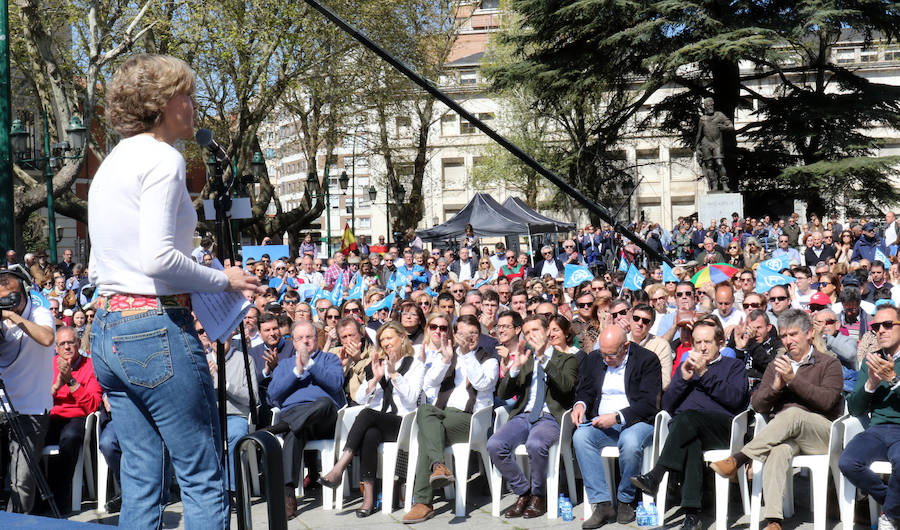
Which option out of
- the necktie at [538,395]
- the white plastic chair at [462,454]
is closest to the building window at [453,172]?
the necktie at [538,395]

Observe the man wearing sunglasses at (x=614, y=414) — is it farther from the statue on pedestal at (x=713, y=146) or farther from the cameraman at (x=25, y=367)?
the statue on pedestal at (x=713, y=146)

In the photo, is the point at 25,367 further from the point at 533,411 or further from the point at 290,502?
the point at 533,411

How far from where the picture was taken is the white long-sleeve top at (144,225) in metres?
2.57

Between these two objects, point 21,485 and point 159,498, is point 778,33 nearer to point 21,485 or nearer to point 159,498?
point 21,485

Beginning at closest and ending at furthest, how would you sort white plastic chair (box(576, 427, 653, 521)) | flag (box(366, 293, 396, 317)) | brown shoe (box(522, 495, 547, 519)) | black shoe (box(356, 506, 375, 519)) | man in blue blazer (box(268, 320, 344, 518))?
1. white plastic chair (box(576, 427, 653, 521))
2. brown shoe (box(522, 495, 547, 519))
3. black shoe (box(356, 506, 375, 519))
4. man in blue blazer (box(268, 320, 344, 518))
5. flag (box(366, 293, 396, 317))

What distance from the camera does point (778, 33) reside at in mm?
24766

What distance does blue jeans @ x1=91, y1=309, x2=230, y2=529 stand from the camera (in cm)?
262

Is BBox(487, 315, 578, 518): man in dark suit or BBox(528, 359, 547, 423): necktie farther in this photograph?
BBox(528, 359, 547, 423): necktie

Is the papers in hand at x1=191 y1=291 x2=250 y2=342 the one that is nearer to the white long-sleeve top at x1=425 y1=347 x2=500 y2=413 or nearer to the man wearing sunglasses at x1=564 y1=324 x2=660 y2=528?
the man wearing sunglasses at x1=564 y1=324 x2=660 y2=528

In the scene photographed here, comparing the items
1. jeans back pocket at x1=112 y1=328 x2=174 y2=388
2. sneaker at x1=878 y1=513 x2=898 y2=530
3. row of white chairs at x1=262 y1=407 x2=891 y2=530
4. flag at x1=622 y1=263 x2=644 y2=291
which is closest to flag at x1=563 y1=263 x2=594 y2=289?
flag at x1=622 y1=263 x2=644 y2=291

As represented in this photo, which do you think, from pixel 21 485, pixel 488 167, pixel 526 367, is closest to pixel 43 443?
pixel 21 485

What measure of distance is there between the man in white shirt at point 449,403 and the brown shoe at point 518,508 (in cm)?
46

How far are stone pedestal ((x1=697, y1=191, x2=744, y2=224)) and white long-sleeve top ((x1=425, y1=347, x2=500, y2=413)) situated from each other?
22078 millimetres

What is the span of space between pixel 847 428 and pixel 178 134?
15.7 ft
